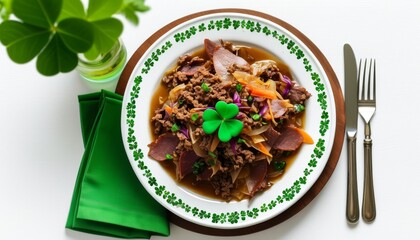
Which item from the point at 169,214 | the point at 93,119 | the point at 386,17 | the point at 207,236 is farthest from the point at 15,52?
the point at 386,17

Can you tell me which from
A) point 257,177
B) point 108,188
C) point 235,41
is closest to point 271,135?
point 257,177

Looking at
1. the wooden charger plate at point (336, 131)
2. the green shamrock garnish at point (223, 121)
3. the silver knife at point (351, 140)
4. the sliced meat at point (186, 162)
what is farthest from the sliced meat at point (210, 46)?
the silver knife at point (351, 140)

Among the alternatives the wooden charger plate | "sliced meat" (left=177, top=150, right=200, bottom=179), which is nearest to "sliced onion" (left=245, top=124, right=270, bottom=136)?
"sliced meat" (left=177, top=150, right=200, bottom=179)

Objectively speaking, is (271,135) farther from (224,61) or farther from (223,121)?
(224,61)

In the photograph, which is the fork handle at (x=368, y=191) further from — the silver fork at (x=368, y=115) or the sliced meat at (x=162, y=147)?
the sliced meat at (x=162, y=147)

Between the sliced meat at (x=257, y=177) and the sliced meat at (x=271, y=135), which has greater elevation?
the sliced meat at (x=271, y=135)
